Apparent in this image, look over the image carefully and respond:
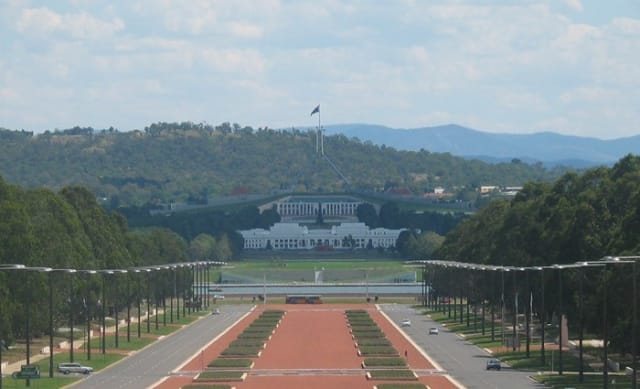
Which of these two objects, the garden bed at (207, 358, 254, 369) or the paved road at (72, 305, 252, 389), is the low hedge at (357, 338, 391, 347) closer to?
the paved road at (72, 305, 252, 389)

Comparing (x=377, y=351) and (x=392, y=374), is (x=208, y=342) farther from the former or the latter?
(x=392, y=374)

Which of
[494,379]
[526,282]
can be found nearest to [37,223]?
[526,282]

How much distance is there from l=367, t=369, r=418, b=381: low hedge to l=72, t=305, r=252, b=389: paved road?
9.77m

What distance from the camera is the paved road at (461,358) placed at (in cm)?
8325

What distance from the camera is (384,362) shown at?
94.9 meters

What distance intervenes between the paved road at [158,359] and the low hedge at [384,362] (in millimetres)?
9621

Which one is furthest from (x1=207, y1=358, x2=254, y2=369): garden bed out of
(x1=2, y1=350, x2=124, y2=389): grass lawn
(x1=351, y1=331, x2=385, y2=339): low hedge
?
(x1=351, y1=331, x2=385, y2=339): low hedge

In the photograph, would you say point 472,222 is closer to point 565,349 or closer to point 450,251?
point 450,251

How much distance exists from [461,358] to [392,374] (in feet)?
47.2

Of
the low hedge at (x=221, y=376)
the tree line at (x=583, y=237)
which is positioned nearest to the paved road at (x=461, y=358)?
the tree line at (x=583, y=237)

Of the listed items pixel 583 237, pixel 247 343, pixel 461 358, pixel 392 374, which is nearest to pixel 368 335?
pixel 247 343

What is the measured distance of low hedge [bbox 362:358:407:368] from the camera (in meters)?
93.8

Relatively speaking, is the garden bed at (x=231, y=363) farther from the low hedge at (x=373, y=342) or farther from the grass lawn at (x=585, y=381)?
the grass lawn at (x=585, y=381)

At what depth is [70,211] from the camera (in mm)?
136125
